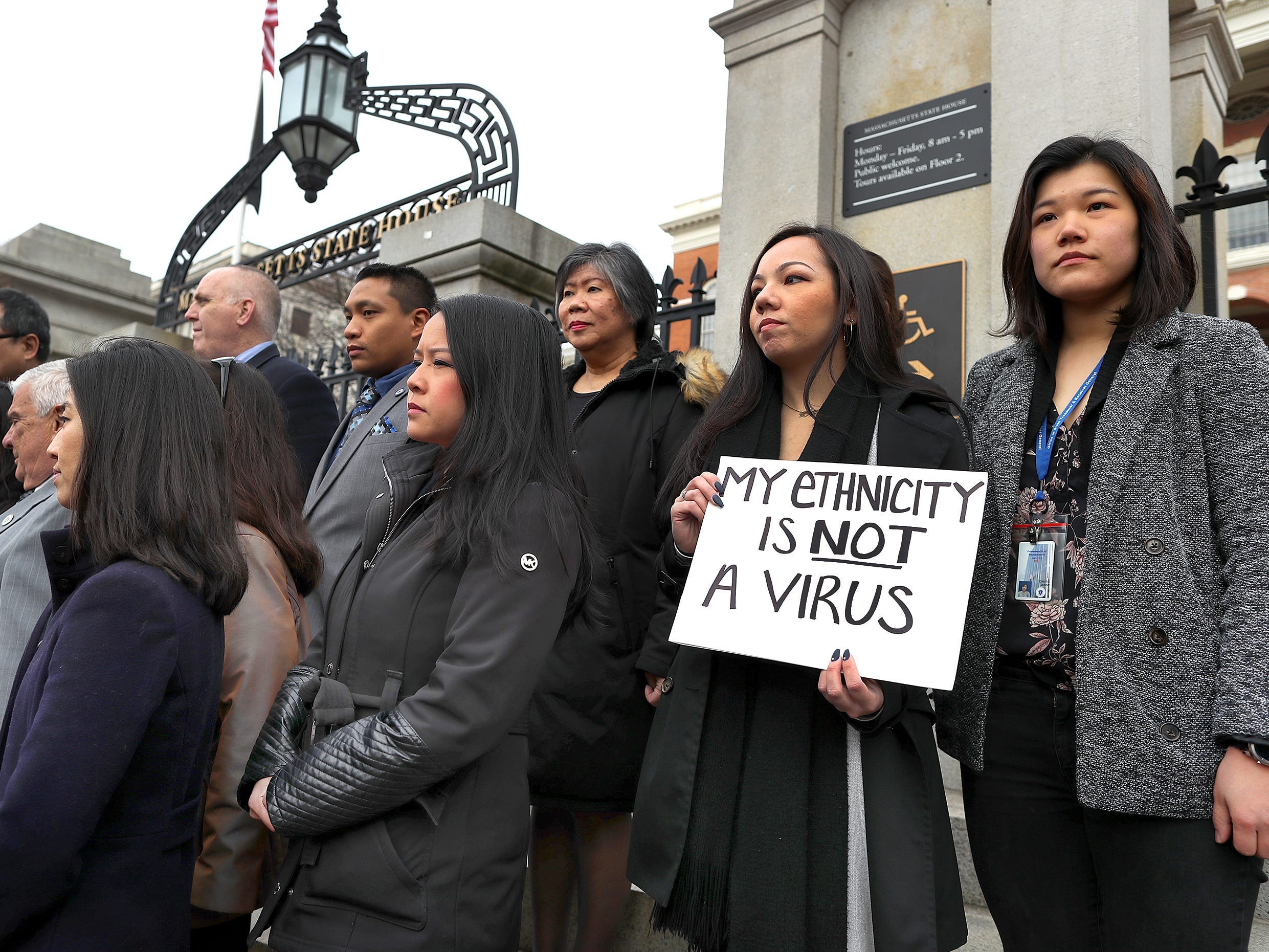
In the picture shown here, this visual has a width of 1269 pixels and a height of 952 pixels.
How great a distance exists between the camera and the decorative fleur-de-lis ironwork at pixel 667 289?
18.0ft

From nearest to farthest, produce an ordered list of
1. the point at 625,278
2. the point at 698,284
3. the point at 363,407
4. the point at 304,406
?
the point at 625,278 < the point at 363,407 < the point at 304,406 < the point at 698,284

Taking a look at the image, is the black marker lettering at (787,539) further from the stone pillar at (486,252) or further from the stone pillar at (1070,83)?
the stone pillar at (486,252)

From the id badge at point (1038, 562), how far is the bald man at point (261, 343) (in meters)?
3.03

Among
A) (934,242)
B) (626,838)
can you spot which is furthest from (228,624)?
(934,242)

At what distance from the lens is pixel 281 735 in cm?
199

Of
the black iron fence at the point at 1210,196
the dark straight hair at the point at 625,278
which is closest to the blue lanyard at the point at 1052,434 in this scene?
the dark straight hair at the point at 625,278

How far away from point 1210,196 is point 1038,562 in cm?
303

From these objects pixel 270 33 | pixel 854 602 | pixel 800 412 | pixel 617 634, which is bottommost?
pixel 617 634

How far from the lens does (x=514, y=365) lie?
7.06 ft

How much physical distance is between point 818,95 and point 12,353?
4.81m

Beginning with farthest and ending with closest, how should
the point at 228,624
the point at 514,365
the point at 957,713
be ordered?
the point at 228,624 → the point at 514,365 → the point at 957,713

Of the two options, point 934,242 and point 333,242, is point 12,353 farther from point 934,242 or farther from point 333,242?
point 934,242

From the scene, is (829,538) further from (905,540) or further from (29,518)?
(29,518)


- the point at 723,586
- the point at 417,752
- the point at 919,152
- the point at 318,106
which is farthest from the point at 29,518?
the point at 318,106
